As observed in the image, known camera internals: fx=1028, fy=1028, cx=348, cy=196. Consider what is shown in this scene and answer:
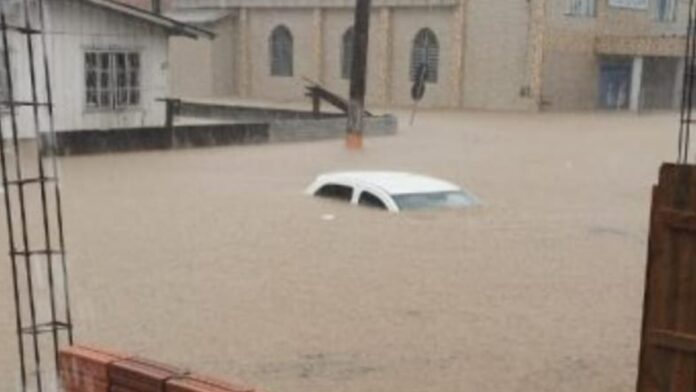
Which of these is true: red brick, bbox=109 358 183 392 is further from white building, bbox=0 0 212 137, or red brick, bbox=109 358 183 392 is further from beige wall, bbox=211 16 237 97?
beige wall, bbox=211 16 237 97

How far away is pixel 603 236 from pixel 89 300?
715cm

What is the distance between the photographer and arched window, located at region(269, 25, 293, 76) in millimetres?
49719

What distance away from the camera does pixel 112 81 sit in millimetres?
25219

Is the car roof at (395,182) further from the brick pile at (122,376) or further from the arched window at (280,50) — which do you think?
the arched window at (280,50)

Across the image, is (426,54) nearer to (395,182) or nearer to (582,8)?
(582,8)

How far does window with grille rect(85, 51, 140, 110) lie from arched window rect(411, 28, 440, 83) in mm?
19192

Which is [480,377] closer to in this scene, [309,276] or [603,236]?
[309,276]

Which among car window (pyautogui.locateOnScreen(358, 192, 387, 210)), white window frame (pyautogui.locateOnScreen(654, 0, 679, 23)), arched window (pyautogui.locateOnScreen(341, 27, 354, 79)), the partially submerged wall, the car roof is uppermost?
white window frame (pyautogui.locateOnScreen(654, 0, 679, 23))

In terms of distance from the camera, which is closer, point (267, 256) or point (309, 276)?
point (309, 276)

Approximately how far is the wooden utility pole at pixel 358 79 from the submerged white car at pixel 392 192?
9795 millimetres

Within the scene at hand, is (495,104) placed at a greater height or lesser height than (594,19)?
lesser

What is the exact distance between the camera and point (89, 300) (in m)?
9.94

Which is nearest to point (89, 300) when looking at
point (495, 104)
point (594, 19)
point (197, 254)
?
point (197, 254)

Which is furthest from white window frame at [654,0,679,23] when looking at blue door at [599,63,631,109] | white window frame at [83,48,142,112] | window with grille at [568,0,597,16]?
white window frame at [83,48,142,112]
